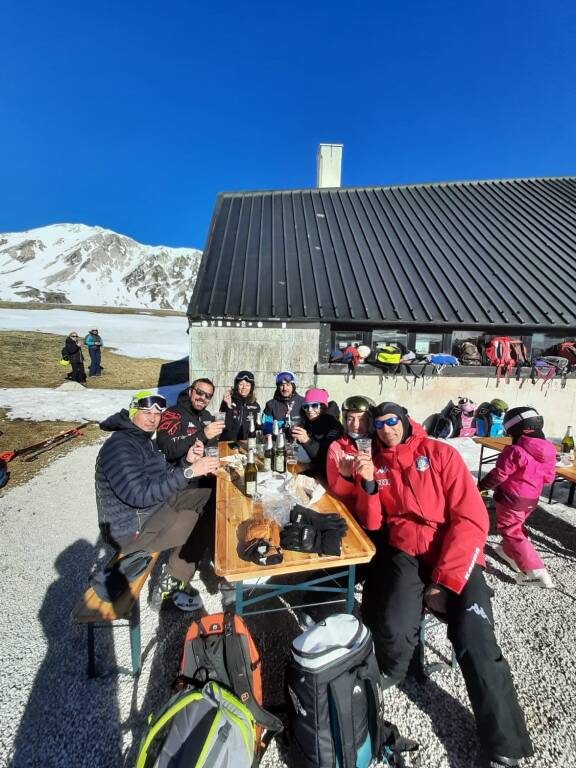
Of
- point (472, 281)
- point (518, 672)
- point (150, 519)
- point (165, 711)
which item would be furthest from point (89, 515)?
point (472, 281)

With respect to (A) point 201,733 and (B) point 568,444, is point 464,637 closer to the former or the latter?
(A) point 201,733


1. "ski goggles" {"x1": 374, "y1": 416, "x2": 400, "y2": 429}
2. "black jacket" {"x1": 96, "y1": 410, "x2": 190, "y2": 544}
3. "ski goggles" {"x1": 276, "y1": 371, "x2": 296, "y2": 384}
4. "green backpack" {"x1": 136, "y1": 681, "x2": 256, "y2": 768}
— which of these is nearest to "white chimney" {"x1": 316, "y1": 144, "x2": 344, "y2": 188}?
"ski goggles" {"x1": 276, "y1": 371, "x2": 296, "y2": 384}

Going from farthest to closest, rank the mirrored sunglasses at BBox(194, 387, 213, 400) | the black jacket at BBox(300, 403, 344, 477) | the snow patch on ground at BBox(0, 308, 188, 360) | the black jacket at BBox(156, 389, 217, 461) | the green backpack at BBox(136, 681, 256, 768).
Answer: the snow patch on ground at BBox(0, 308, 188, 360)
the mirrored sunglasses at BBox(194, 387, 213, 400)
the black jacket at BBox(156, 389, 217, 461)
the black jacket at BBox(300, 403, 344, 477)
the green backpack at BBox(136, 681, 256, 768)

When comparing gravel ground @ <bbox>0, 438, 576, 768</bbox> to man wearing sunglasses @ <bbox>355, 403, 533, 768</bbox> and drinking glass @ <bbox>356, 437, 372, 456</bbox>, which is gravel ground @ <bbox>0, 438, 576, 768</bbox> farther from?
drinking glass @ <bbox>356, 437, 372, 456</bbox>

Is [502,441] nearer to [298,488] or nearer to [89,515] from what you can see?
[298,488]

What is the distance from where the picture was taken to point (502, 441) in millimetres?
5531

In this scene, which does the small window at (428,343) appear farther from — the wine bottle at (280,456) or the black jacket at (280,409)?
the wine bottle at (280,456)

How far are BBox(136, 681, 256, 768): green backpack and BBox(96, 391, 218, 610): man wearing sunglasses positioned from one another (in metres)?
1.47

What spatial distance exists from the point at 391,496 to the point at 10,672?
3266mm

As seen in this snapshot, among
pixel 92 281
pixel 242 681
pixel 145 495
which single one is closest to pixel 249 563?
pixel 242 681

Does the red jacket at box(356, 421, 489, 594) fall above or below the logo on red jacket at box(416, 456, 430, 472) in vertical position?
below

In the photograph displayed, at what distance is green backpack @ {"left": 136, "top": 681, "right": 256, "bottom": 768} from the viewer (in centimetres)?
161

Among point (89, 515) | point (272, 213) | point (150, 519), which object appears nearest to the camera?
point (150, 519)

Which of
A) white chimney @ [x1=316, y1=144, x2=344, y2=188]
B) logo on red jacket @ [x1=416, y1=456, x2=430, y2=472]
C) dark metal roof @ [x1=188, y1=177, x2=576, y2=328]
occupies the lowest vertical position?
logo on red jacket @ [x1=416, y1=456, x2=430, y2=472]
